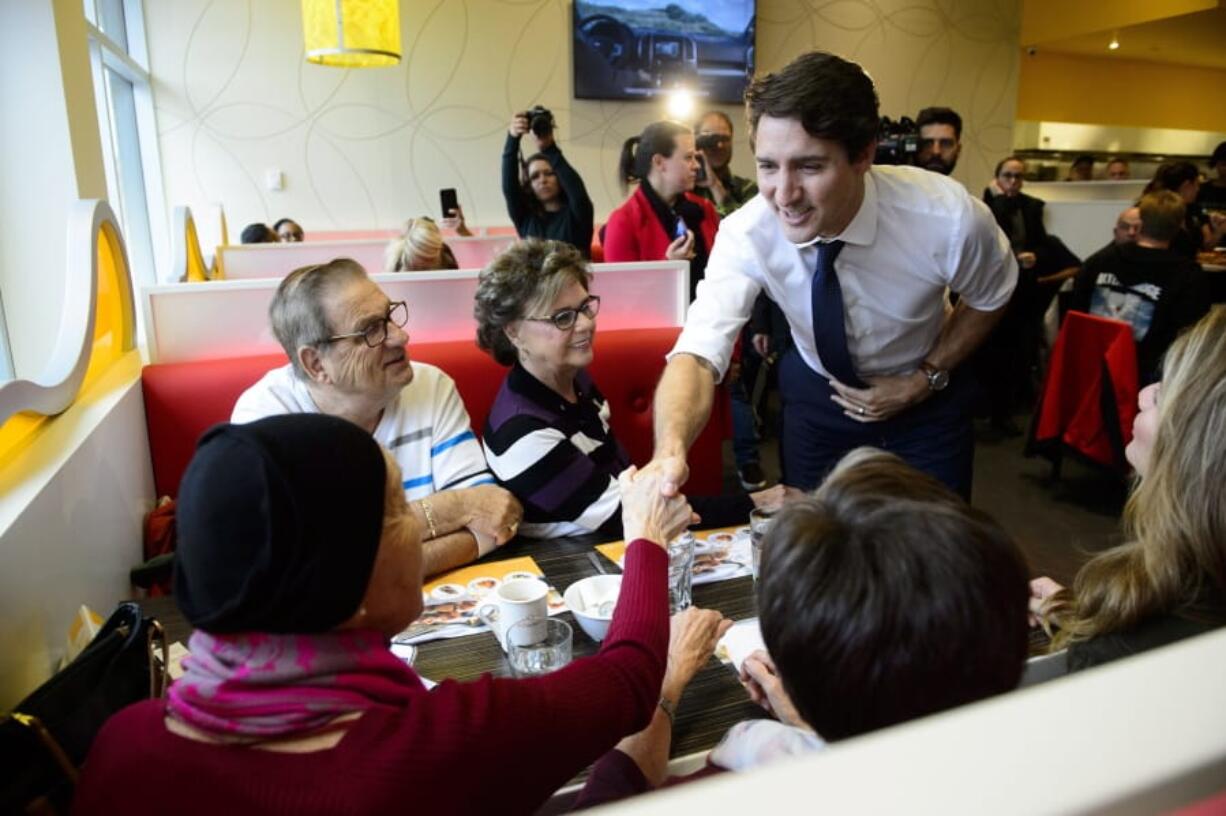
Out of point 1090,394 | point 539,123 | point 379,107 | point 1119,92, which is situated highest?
point 1119,92

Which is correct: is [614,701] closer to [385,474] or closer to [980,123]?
[385,474]

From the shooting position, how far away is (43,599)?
4.14 feet

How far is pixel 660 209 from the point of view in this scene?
343 centimetres

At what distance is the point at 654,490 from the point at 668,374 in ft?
2.04

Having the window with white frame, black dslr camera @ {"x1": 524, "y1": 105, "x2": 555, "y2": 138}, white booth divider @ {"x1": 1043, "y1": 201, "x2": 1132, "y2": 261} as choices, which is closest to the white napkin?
black dslr camera @ {"x1": 524, "y1": 105, "x2": 555, "y2": 138}

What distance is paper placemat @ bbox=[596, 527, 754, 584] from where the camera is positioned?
61.2 inches

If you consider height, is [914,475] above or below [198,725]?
above

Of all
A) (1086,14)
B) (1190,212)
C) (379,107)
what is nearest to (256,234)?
(379,107)

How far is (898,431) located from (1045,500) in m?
2.35

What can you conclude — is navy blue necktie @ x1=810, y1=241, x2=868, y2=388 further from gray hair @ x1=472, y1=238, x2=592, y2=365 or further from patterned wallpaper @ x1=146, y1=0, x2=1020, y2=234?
patterned wallpaper @ x1=146, y1=0, x2=1020, y2=234

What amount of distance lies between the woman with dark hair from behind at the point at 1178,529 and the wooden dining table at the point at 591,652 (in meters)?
0.47

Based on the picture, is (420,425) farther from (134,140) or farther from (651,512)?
(134,140)

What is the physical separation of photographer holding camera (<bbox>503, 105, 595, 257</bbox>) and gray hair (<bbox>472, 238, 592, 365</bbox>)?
6.35 ft

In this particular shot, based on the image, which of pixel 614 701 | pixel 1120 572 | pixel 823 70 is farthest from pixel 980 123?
pixel 614 701
